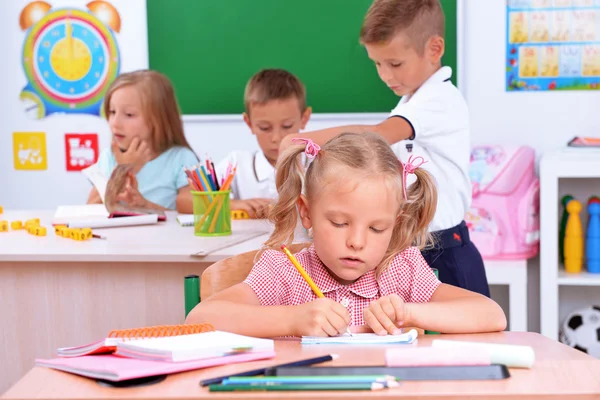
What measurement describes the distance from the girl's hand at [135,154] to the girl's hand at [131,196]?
30cm

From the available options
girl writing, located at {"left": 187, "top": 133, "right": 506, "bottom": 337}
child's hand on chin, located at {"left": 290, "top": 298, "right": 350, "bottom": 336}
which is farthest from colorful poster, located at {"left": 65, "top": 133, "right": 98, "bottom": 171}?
child's hand on chin, located at {"left": 290, "top": 298, "right": 350, "bottom": 336}

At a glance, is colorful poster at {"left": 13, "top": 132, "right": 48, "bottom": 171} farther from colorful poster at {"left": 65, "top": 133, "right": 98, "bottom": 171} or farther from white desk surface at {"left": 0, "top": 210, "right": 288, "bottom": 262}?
white desk surface at {"left": 0, "top": 210, "right": 288, "bottom": 262}

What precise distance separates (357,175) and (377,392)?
0.57 meters

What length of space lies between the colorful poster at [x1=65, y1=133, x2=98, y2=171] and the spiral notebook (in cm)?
278

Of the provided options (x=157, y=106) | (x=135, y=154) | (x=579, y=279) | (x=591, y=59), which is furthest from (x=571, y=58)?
(x=135, y=154)

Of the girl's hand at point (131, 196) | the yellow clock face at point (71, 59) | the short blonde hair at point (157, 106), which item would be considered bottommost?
the girl's hand at point (131, 196)

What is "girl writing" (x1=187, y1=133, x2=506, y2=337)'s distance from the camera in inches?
49.8

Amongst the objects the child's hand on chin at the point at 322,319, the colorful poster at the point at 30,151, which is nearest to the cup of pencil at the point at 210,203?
the child's hand on chin at the point at 322,319

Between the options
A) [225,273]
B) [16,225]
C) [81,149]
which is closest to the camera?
[225,273]

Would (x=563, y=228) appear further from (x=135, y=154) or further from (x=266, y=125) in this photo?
(x=135, y=154)

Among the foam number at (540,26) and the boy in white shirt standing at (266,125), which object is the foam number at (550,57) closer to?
the foam number at (540,26)

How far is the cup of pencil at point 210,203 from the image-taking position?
2318 millimetres

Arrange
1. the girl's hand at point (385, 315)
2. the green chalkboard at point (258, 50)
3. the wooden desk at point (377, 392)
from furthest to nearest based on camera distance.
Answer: the green chalkboard at point (258, 50) < the girl's hand at point (385, 315) < the wooden desk at point (377, 392)

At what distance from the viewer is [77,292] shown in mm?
2201
